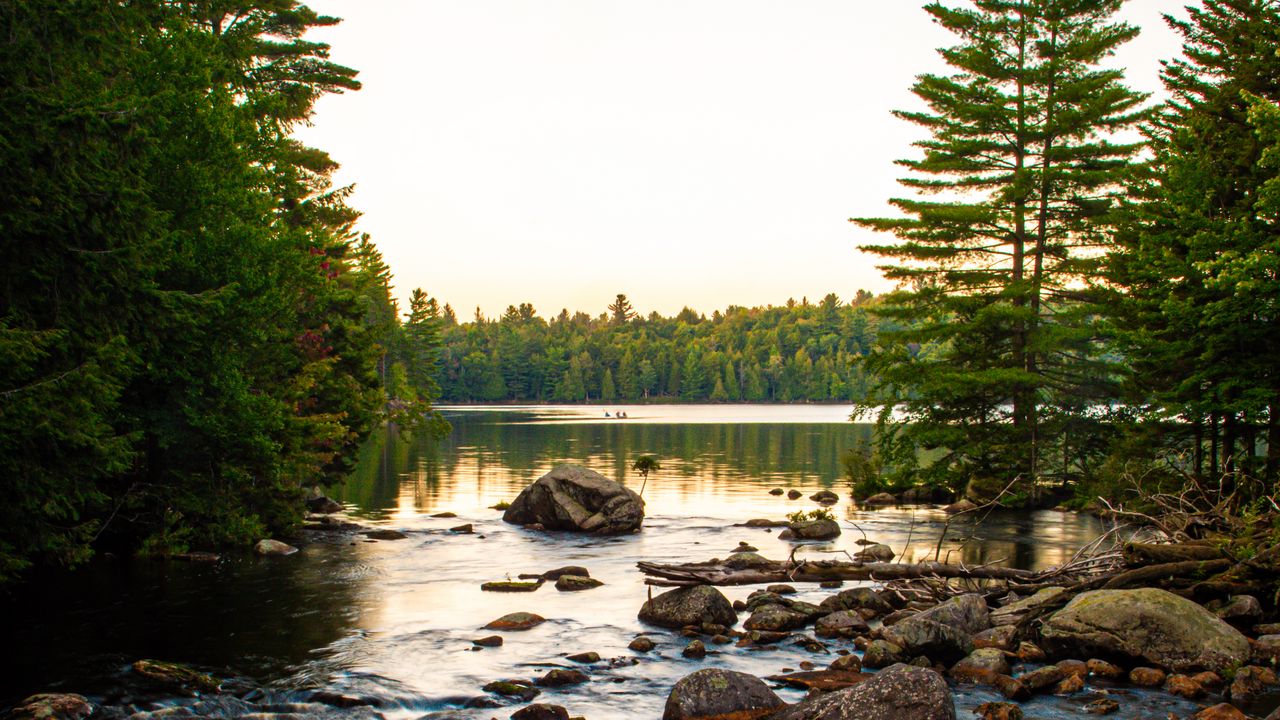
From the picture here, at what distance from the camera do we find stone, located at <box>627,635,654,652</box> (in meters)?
15.9

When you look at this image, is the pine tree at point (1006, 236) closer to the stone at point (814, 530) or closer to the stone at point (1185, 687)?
the stone at point (814, 530)

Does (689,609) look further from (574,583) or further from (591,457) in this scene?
(591,457)

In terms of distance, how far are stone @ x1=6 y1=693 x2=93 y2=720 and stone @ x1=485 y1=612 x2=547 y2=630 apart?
681 centimetres

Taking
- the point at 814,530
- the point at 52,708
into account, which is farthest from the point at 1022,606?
the point at 52,708

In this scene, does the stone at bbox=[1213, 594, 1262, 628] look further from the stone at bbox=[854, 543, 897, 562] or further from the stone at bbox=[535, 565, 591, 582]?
the stone at bbox=[535, 565, 591, 582]

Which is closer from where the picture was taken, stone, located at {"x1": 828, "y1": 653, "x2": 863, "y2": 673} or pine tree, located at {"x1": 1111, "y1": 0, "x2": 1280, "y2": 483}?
stone, located at {"x1": 828, "y1": 653, "x2": 863, "y2": 673}

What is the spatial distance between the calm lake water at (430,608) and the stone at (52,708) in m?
0.70

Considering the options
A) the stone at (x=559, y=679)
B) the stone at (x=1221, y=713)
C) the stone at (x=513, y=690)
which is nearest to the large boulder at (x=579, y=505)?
the stone at (x=559, y=679)

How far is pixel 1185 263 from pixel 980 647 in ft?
44.3

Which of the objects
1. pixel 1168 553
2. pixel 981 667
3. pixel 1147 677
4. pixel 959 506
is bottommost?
pixel 959 506

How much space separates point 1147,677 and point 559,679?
8581 millimetres

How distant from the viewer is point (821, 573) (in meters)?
19.4

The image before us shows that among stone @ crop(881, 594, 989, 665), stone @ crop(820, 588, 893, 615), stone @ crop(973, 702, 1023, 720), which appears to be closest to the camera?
stone @ crop(973, 702, 1023, 720)

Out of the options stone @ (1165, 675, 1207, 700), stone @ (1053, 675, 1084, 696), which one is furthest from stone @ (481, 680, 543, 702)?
stone @ (1165, 675, 1207, 700)
